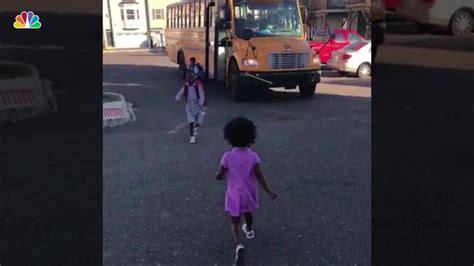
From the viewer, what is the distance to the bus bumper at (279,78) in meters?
10.5

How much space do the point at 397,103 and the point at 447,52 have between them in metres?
6.30

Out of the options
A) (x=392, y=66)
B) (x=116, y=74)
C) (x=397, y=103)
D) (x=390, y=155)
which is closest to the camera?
(x=390, y=155)

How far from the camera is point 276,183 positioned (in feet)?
16.5

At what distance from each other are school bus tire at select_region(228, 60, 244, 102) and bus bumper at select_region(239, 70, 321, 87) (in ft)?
0.65

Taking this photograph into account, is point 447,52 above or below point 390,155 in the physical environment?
above

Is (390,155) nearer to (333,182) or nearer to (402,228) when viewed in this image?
(333,182)

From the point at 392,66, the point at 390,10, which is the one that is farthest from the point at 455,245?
the point at 392,66

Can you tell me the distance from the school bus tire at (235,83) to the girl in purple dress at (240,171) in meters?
7.26

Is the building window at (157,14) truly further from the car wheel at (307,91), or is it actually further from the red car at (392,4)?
the red car at (392,4)

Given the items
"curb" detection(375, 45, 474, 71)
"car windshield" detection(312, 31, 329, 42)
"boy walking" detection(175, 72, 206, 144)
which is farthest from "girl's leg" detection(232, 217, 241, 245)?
"car windshield" detection(312, 31, 329, 42)

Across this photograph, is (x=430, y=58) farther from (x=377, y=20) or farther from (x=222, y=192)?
(x=377, y=20)

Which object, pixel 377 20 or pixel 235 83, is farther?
pixel 235 83

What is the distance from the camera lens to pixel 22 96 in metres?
7.94

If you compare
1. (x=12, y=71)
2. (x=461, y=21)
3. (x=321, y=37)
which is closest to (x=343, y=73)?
(x=321, y=37)
